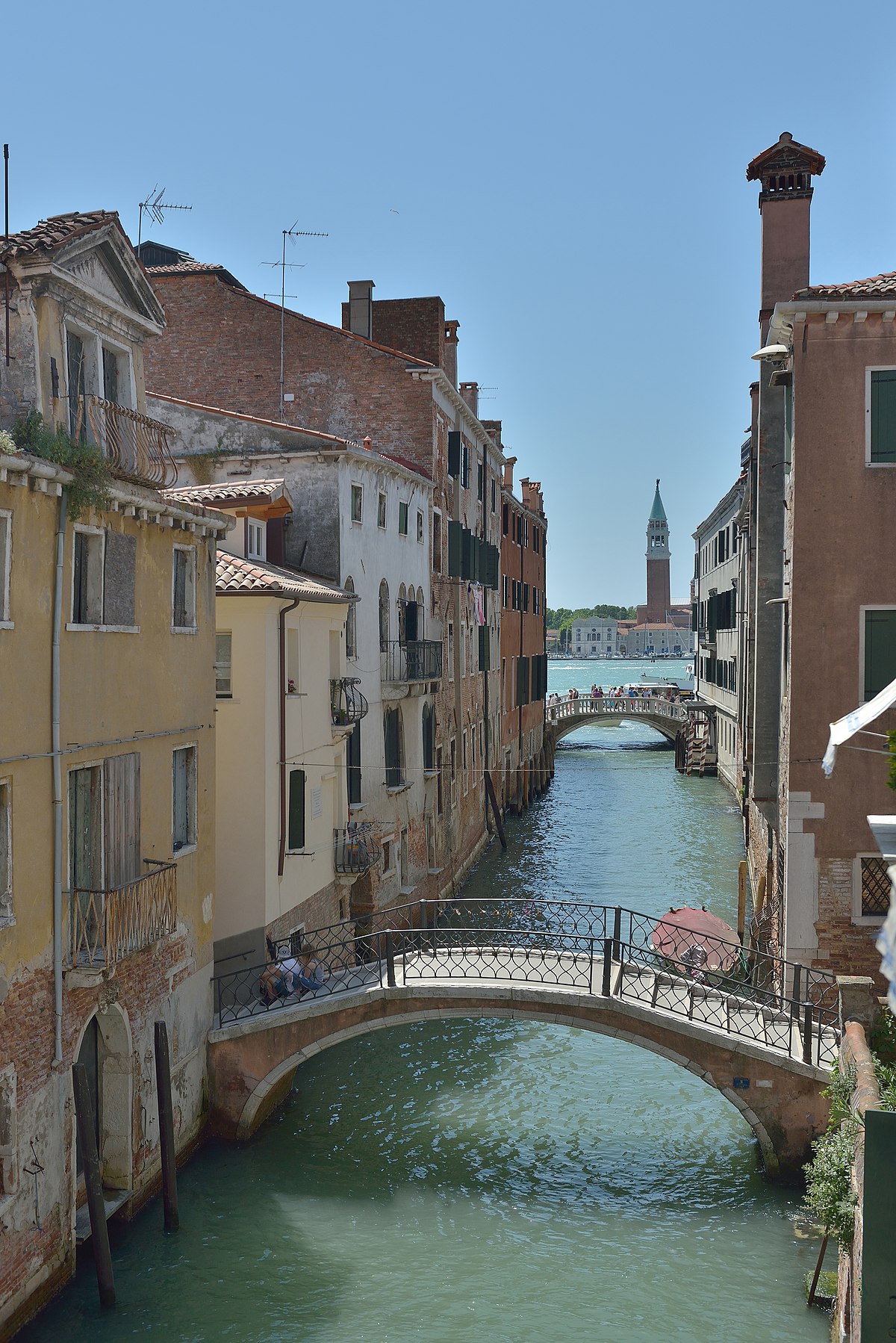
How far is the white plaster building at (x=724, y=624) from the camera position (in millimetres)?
40031

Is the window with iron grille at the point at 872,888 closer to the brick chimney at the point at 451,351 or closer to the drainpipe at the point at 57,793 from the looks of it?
the drainpipe at the point at 57,793

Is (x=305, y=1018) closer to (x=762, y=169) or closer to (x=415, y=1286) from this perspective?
(x=415, y=1286)

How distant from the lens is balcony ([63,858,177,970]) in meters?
11.7

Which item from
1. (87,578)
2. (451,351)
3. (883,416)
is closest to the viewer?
(87,578)

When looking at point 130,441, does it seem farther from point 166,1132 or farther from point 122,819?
point 166,1132

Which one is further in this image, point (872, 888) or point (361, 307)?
point (361, 307)

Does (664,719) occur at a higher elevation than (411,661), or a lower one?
lower

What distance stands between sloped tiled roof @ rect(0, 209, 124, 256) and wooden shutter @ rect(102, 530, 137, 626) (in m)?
2.70

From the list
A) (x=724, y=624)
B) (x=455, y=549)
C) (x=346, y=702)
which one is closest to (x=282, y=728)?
(x=346, y=702)

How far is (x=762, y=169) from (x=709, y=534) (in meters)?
35.9

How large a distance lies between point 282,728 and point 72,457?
5929mm

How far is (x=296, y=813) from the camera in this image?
1723 cm

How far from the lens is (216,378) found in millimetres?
25406

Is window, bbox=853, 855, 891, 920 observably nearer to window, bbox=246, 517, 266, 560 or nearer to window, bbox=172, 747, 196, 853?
window, bbox=172, 747, 196, 853
